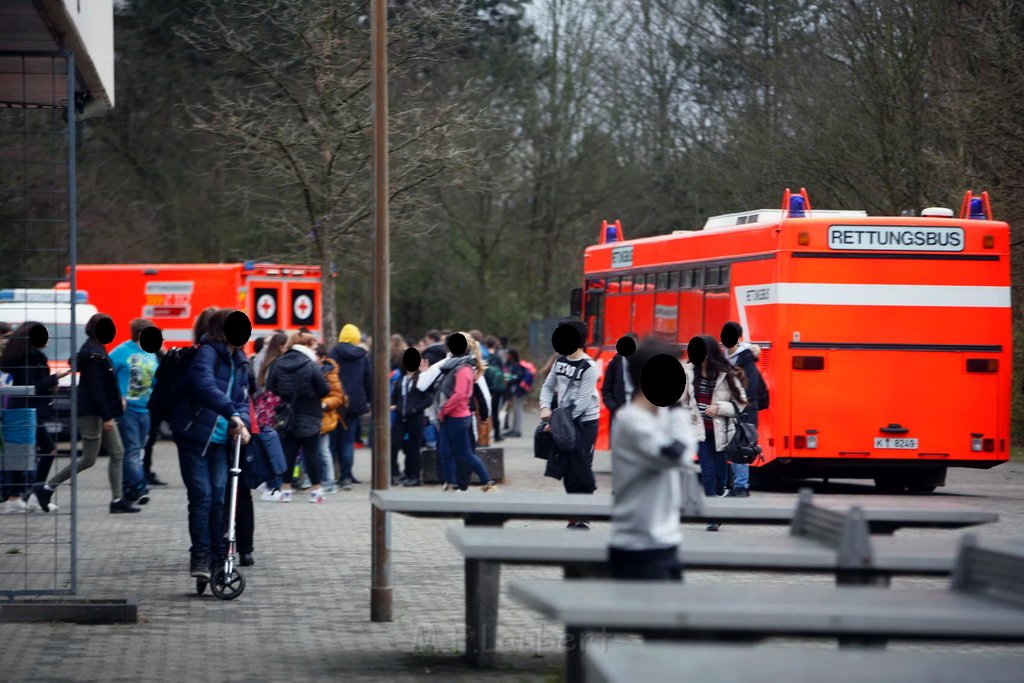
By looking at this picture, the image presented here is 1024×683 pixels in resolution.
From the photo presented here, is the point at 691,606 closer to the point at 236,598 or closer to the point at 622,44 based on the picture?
the point at 236,598

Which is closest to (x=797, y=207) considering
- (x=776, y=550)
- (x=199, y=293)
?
(x=776, y=550)

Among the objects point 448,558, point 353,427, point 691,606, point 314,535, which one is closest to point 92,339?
point 314,535

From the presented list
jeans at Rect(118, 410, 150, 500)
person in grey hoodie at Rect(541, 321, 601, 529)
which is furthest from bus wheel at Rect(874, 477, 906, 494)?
jeans at Rect(118, 410, 150, 500)

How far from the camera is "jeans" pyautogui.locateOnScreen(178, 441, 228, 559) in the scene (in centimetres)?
1030

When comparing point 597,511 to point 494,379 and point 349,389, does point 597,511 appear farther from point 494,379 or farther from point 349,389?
point 494,379

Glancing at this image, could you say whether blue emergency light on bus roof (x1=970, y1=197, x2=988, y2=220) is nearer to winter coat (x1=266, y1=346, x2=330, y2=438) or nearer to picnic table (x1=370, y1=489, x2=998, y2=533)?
winter coat (x1=266, y1=346, x2=330, y2=438)

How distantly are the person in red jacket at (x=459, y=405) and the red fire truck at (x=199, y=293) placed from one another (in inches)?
493

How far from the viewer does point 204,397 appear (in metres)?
10.1

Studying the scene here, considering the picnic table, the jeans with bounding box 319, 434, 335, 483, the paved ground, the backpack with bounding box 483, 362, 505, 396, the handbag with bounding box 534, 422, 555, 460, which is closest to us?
the picnic table

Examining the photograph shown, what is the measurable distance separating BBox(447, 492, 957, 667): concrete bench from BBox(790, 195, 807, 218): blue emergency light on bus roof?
385 inches

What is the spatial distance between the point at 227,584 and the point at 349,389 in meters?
9.12

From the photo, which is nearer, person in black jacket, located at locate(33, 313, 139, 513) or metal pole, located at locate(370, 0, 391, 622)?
metal pole, located at locate(370, 0, 391, 622)

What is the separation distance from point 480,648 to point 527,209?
31.7 m

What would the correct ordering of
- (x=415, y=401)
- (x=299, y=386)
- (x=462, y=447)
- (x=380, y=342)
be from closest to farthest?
(x=380, y=342) → (x=462, y=447) → (x=299, y=386) → (x=415, y=401)
